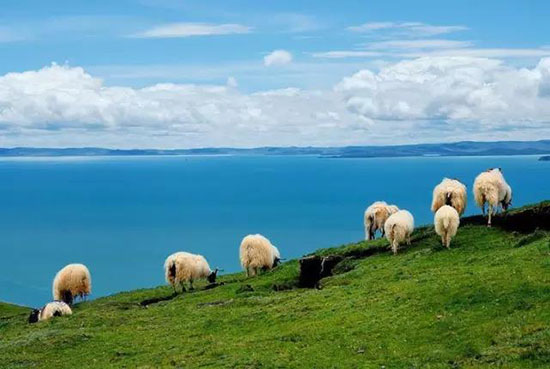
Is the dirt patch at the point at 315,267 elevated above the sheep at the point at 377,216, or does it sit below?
below

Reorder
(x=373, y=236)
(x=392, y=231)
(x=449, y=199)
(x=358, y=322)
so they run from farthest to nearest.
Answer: (x=373, y=236) → (x=449, y=199) → (x=392, y=231) → (x=358, y=322)

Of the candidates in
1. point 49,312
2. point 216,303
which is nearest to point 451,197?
point 216,303

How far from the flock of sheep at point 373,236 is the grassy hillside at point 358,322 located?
1.14 metres

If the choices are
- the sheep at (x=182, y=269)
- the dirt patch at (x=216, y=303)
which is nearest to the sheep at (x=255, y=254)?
the sheep at (x=182, y=269)

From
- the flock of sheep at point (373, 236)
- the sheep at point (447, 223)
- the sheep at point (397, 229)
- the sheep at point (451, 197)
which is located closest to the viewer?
the sheep at point (447, 223)

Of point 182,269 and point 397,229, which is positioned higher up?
point 182,269

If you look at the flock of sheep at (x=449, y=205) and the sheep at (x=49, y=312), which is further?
the sheep at (x=49, y=312)

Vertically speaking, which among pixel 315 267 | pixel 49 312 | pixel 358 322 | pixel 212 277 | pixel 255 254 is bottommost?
pixel 358 322

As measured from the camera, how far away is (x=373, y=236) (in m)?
41.8

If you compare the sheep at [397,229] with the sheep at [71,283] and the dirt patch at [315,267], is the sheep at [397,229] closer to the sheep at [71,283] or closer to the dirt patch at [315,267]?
the dirt patch at [315,267]

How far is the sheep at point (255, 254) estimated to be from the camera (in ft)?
128

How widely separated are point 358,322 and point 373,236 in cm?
2051

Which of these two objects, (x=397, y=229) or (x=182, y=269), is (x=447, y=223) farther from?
(x=182, y=269)

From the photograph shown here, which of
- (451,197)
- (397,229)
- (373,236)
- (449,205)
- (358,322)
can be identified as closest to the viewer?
(358,322)
